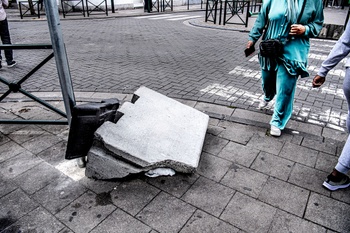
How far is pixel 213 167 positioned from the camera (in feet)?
9.81

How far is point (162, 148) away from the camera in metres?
2.82

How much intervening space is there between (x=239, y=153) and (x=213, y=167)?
0.43 meters

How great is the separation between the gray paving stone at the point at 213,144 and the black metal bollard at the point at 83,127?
49.3 inches

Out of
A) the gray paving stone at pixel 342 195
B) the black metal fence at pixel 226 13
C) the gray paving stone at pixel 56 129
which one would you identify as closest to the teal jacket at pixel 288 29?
the gray paving stone at pixel 342 195

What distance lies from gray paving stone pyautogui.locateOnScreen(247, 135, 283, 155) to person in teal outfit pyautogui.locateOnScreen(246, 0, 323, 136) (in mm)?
130

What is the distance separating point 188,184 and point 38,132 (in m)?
2.16

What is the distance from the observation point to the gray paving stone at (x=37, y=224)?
2230 mm

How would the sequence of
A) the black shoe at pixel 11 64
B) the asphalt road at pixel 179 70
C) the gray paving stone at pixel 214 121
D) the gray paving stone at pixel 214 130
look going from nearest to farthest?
1. the gray paving stone at pixel 214 130
2. the gray paving stone at pixel 214 121
3. the asphalt road at pixel 179 70
4. the black shoe at pixel 11 64

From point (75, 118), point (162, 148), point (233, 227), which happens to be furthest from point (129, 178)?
point (233, 227)

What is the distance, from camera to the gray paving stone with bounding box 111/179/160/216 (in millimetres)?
2457

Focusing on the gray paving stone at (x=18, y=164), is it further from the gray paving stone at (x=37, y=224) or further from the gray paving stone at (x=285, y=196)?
the gray paving stone at (x=285, y=196)

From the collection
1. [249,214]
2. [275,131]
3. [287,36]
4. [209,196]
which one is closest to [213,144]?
[275,131]

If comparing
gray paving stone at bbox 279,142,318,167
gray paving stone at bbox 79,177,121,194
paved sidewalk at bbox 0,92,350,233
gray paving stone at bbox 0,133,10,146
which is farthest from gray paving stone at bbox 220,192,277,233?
gray paving stone at bbox 0,133,10,146

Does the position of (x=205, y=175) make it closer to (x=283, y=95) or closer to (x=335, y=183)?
(x=335, y=183)
